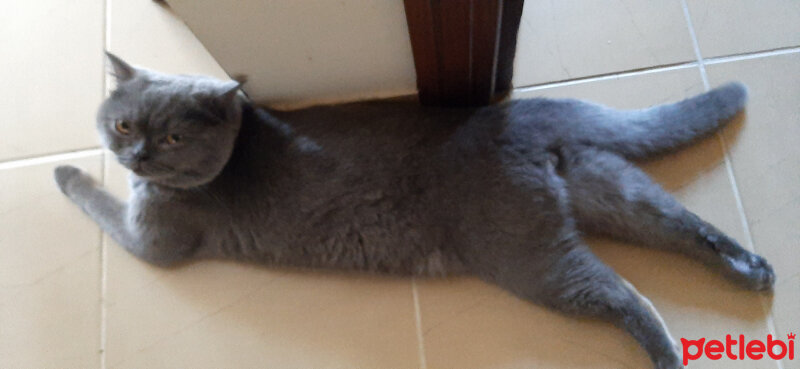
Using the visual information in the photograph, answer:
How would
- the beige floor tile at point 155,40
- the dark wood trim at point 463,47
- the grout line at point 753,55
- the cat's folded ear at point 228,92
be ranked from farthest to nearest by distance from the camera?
the beige floor tile at point 155,40, the grout line at point 753,55, the cat's folded ear at point 228,92, the dark wood trim at point 463,47

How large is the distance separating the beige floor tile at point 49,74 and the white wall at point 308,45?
48cm

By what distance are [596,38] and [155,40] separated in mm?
1163

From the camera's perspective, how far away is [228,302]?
4.49 feet

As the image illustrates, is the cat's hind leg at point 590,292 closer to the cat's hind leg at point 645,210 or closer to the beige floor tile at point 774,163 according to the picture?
the cat's hind leg at point 645,210

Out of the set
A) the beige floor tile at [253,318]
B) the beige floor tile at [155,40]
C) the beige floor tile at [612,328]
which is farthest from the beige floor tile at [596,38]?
the beige floor tile at [155,40]

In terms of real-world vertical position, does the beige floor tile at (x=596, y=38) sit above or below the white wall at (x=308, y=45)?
below

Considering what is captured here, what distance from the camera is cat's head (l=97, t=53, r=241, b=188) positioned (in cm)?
119

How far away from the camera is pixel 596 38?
1474mm

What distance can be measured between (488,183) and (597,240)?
12.8 inches

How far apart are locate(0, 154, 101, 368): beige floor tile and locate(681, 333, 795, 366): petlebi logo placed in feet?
4.42

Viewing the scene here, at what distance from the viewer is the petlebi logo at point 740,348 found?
1240 mm

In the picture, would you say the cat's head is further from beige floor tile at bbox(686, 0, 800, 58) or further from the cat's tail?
beige floor tile at bbox(686, 0, 800, 58)

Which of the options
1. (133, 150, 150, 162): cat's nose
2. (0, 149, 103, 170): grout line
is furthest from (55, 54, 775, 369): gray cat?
(0, 149, 103, 170): grout line

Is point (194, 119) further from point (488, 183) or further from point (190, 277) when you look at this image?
point (488, 183)
